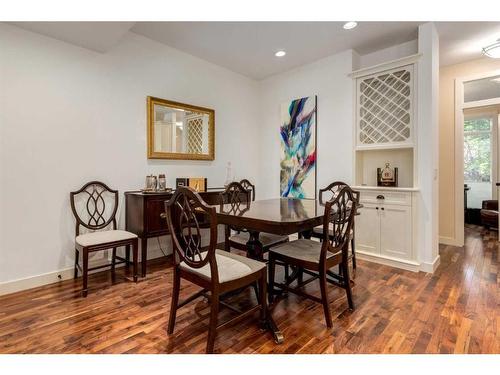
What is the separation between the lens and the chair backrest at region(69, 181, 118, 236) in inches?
111

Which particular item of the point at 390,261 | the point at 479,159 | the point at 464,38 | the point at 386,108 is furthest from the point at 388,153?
the point at 479,159

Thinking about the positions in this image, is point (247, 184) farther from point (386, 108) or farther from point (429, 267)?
point (429, 267)

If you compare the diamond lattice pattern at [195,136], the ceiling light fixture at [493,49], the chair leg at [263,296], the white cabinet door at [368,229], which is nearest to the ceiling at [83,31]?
the diamond lattice pattern at [195,136]

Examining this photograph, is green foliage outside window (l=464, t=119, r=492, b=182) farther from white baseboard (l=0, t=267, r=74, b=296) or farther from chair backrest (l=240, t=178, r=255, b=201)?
white baseboard (l=0, t=267, r=74, b=296)

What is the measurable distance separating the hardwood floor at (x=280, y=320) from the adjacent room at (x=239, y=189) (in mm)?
15

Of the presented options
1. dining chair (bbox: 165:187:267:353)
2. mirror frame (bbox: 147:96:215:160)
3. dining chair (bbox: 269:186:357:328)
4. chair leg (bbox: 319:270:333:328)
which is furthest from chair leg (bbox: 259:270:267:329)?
mirror frame (bbox: 147:96:215:160)

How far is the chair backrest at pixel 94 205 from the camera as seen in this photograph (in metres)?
2.83

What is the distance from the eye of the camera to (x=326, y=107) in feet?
13.0

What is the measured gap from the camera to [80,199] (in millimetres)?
2881

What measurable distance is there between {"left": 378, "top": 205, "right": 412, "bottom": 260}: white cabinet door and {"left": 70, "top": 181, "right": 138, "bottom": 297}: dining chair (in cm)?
276

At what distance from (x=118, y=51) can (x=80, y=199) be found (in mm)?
1665

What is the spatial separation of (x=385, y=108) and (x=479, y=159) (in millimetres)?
4084
